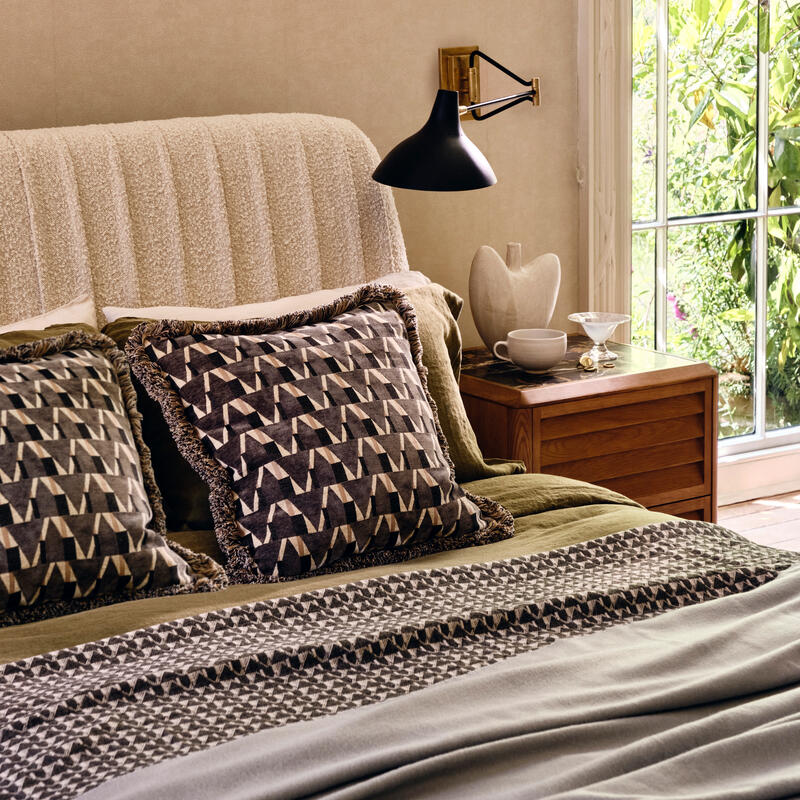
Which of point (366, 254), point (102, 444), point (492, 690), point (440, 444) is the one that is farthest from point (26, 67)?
point (492, 690)

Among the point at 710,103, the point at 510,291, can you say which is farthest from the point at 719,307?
the point at 510,291

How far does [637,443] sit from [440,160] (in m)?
0.83

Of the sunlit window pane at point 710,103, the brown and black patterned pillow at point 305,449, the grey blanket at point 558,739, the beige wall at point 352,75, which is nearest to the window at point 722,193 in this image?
the sunlit window pane at point 710,103

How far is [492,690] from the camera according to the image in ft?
3.98

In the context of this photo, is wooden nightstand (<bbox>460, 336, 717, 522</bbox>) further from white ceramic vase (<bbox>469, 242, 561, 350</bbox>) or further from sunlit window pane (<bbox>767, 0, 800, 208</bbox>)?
sunlit window pane (<bbox>767, 0, 800, 208</bbox>)

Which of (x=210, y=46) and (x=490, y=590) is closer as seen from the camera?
(x=490, y=590)

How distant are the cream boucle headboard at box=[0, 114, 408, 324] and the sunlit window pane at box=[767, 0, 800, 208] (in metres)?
1.48

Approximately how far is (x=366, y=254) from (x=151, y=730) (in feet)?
4.83

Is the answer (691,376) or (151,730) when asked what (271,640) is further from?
(691,376)

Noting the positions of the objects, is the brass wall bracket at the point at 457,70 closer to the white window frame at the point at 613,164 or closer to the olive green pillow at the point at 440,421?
the white window frame at the point at 613,164

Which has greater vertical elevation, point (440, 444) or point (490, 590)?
point (440, 444)

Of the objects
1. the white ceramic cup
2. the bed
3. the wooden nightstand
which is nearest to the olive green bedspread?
the bed

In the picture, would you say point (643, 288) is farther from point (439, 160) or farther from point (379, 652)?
point (379, 652)

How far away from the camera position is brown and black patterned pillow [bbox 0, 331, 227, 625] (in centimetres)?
150
